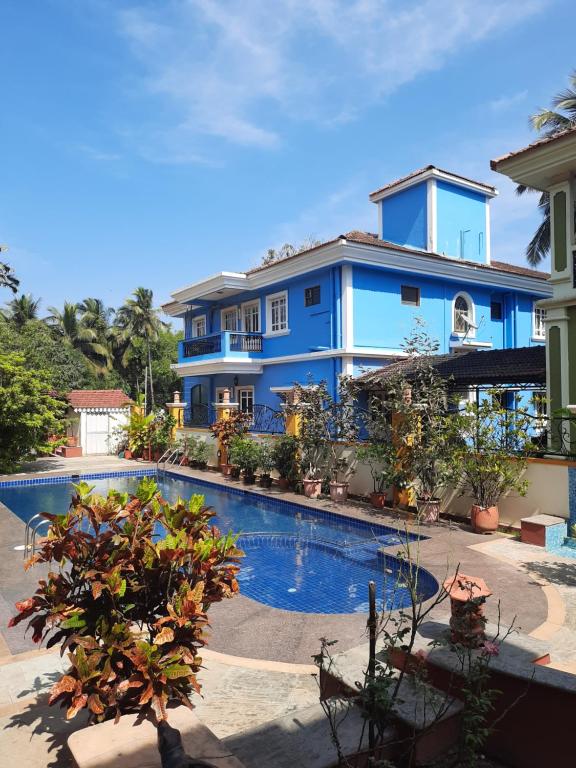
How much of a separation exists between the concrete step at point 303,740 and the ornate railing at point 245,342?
18112 mm

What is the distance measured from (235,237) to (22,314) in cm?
2811

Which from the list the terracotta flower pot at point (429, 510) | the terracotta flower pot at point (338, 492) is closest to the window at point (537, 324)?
the terracotta flower pot at point (338, 492)

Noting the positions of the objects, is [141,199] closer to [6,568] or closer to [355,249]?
[355,249]

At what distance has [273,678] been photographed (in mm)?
4789

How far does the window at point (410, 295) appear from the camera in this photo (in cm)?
1897

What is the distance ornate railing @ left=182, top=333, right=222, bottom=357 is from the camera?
853 inches

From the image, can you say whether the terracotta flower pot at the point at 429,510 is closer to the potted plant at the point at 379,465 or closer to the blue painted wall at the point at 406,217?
the potted plant at the point at 379,465

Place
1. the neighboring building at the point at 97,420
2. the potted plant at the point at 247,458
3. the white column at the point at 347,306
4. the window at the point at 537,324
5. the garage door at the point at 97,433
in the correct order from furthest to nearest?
the garage door at the point at 97,433 < the neighboring building at the point at 97,420 < the window at the point at 537,324 < the white column at the point at 347,306 < the potted plant at the point at 247,458

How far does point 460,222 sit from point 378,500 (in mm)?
13784

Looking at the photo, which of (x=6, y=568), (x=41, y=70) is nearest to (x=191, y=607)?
(x=6, y=568)

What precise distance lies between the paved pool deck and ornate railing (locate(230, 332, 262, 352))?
12319 mm

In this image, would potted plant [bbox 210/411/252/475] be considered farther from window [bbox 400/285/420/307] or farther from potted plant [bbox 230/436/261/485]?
window [bbox 400/285/420/307]

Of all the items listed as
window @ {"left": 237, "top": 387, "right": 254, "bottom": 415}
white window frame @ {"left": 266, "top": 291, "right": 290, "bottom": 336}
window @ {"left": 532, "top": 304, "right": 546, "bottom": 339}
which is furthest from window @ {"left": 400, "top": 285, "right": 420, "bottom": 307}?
window @ {"left": 237, "top": 387, "right": 254, "bottom": 415}

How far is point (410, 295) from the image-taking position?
19219 mm
